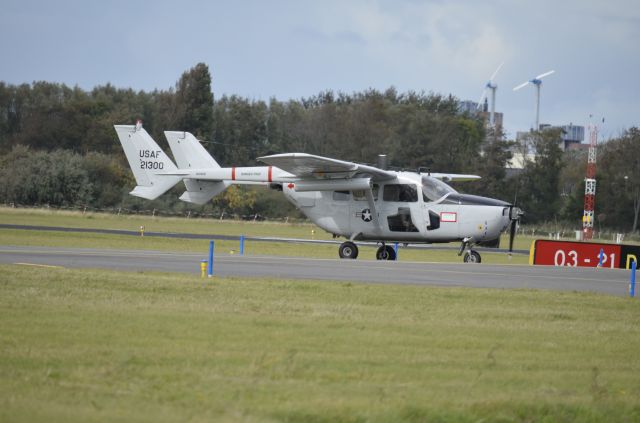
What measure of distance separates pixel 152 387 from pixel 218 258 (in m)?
16.9

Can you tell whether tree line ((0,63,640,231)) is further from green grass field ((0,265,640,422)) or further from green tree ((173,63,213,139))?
green grass field ((0,265,640,422))

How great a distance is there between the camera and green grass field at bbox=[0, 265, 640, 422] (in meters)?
9.90

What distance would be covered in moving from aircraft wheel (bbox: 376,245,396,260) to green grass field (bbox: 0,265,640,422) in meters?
13.4

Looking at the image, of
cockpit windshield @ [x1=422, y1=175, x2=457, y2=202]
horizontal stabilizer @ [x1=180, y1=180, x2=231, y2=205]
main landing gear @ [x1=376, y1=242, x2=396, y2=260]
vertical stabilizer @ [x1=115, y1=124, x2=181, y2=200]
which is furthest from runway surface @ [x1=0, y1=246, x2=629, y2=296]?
vertical stabilizer @ [x1=115, y1=124, x2=181, y2=200]

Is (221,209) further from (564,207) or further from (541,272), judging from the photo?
(541,272)

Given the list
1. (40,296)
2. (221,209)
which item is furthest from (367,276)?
(221,209)

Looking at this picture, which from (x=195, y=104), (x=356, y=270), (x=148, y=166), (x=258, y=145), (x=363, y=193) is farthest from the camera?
(x=258, y=145)

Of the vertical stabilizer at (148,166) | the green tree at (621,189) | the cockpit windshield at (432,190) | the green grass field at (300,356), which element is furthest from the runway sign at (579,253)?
the green tree at (621,189)

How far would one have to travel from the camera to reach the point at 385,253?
32.2m

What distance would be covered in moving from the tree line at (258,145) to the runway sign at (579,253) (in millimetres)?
39567

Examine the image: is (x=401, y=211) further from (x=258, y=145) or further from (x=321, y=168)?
(x=258, y=145)

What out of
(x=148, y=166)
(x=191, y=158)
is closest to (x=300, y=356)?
(x=191, y=158)

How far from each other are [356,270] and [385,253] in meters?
8.20

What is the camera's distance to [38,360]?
36.4 ft
